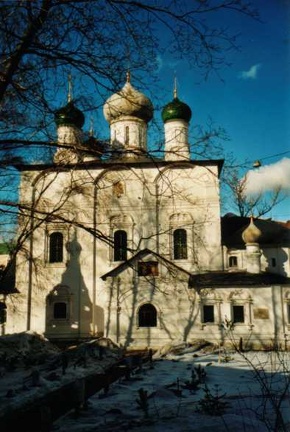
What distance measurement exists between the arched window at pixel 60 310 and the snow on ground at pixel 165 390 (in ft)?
14.1

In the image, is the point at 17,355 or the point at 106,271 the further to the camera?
the point at 106,271

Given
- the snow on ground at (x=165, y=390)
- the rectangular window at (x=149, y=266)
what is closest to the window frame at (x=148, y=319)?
the rectangular window at (x=149, y=266)

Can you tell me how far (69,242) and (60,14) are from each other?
17134 mm

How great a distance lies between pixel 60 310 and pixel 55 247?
3.03 m

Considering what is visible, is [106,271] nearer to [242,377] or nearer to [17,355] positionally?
[17,355]

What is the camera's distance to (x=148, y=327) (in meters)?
18.5

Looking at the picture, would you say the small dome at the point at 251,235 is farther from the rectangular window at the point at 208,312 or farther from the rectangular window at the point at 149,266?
the rectangular window at the point at 149,266

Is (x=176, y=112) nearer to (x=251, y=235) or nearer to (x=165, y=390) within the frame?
(x=251, y=235)

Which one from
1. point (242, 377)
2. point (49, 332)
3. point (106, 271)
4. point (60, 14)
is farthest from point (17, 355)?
point (60, 14)

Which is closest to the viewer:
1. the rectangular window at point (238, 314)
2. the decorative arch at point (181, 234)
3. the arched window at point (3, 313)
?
the rectangular window at point (238, 314)

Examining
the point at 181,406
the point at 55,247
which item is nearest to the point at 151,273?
the point at 55,247

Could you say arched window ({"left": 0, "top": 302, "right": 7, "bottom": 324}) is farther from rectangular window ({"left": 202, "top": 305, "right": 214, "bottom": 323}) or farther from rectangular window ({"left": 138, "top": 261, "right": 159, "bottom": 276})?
rectangular window ({"left": 202, "top": 305, "right": 214, "bottom": 323})

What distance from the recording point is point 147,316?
18.7 meters

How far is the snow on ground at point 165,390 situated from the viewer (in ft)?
19.9
